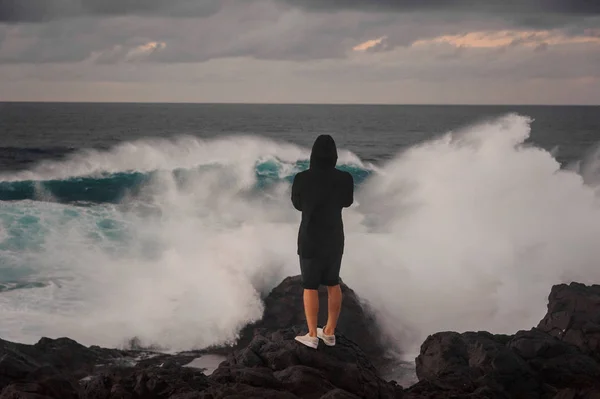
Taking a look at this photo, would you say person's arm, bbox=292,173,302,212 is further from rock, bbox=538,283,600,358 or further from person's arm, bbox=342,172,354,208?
rock, bbox=538,283,600,358

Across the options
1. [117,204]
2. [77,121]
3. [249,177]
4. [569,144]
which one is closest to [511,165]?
[249,177]

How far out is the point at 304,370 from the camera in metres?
7.73

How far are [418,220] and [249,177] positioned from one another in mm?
8921

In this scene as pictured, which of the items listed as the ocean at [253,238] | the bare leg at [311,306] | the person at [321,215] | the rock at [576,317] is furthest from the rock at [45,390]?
the rock at [576,317]

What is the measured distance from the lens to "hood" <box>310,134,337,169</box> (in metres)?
7.68

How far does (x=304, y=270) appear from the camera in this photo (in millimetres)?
7898

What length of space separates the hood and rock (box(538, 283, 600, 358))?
606cm

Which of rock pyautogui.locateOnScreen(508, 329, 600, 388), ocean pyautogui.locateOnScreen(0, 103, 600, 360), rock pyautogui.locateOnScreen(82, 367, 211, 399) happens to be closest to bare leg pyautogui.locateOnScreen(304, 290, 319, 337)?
rock pyautogui.locateOnScreen(82, 367, 211, 399)

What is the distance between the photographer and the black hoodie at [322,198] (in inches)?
305

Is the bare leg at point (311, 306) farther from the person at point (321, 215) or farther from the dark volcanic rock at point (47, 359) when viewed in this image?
the dark volcanic rock at point (47, 359)

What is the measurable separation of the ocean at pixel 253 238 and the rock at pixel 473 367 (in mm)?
3902

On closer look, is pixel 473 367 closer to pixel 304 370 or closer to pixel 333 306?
pixel 333 306

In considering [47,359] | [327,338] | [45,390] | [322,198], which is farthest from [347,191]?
[47,359]

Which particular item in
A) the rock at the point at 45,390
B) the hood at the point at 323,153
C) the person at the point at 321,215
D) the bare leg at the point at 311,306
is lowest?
the rock at the point at 45,390
